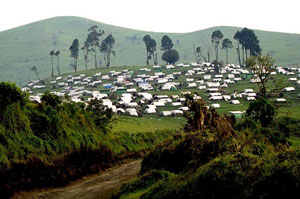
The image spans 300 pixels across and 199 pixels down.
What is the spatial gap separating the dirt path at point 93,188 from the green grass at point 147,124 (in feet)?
85.9

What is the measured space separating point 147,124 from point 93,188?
53238 mm

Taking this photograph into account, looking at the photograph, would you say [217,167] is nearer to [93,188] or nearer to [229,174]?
[229,174]

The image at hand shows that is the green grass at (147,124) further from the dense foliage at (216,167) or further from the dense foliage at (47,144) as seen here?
the dense foliage at (216,167)

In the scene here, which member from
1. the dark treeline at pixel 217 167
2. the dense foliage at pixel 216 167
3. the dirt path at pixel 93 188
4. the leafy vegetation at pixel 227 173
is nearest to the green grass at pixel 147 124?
the dirt path at pixel 93 188

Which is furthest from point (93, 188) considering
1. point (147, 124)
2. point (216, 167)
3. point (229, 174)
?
point (147, 124)

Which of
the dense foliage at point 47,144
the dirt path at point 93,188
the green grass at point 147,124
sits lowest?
the green grass at point 147,124

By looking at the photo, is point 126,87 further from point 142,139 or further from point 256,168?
point 256,168

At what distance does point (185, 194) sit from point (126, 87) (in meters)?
150

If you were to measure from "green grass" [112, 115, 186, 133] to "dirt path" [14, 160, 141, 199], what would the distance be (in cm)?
2618

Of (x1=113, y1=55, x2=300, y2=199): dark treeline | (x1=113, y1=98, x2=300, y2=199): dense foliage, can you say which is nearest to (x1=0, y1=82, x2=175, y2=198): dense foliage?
(x1=113, y1=55, x2=300, y2=199): dark treeline

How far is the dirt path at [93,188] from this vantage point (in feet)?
124

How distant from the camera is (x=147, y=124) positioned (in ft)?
308

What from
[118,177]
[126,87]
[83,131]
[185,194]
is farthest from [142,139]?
[126,87]

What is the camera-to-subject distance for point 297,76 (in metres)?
164
